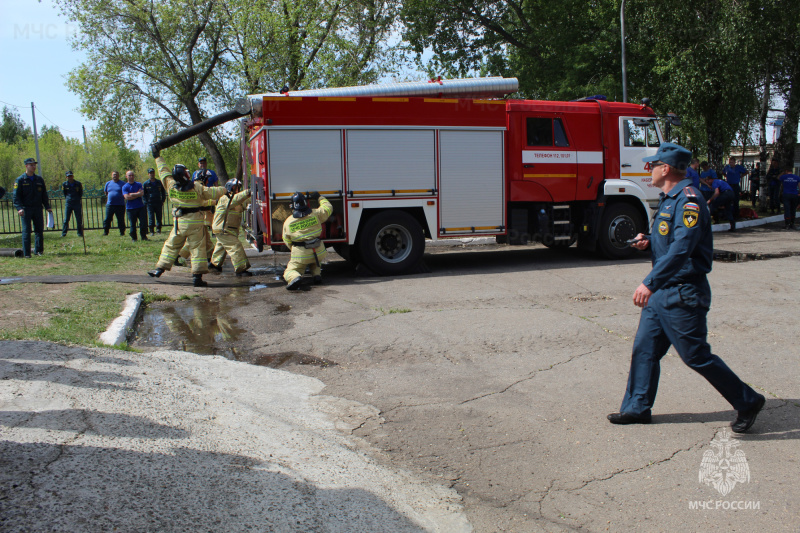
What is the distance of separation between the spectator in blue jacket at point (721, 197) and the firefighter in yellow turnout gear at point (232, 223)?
37.7ft

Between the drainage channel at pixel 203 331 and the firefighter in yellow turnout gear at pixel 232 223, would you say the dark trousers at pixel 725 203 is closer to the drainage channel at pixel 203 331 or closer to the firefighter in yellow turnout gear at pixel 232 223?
→ the firefighter in yellow turnout gear at pixel 232 223

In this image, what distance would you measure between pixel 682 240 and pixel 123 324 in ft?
18.2

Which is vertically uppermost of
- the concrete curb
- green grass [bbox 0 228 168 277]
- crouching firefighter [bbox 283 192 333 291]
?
crouching firefighter [bbox 283 192 333 291]

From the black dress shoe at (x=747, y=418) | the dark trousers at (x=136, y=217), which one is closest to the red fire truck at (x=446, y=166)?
the dark trousers at (x=136, y=217)

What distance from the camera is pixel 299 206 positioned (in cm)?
965

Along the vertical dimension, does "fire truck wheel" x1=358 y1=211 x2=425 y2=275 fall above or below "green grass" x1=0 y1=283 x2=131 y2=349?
above

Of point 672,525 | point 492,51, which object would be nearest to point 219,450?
point 672,525

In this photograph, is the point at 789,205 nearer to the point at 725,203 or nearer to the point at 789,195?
the point at 789,195

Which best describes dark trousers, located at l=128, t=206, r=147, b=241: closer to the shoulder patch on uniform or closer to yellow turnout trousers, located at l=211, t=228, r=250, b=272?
yellow turnout trousers, located at l=211, t=228, r=250, b=272

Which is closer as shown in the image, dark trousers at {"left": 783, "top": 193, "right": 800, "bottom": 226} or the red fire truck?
the red fire truck

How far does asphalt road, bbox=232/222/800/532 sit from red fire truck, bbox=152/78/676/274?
4.73 feet

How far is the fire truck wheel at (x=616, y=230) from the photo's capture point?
11859 millimetres

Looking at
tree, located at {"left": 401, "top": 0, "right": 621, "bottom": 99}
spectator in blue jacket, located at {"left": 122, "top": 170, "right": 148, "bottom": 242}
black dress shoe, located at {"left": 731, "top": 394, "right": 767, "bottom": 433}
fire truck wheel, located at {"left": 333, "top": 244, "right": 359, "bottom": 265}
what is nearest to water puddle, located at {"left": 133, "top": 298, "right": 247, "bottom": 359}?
fire truck wheel, located at {"left": 333, "top": 244, "right": 359, "bottom": 265}

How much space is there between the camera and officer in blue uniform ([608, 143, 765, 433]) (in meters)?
3.88
